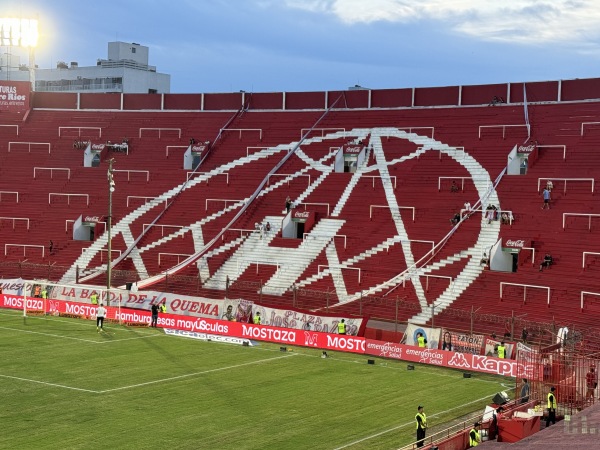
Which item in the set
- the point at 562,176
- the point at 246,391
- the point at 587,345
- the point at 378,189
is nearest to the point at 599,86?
the point at 562,176

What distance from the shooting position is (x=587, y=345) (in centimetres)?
4422

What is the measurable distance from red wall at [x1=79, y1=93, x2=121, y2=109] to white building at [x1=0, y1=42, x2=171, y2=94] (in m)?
32.1

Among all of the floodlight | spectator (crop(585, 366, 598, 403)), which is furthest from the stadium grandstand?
spectator (crop(585, 366, 598, 403))

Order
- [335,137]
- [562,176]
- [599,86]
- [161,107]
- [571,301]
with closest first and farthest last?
1. [571,301]
2. [562,176]
3. [599,86]
4. [335,137]
5. [161,107]

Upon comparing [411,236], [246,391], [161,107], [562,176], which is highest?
[161,107]

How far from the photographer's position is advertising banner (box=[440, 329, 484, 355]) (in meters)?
44.3

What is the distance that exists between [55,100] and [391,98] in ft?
104

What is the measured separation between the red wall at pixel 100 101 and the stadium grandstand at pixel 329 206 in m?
0.22

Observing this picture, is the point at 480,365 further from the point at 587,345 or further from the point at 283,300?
the point at 283,300

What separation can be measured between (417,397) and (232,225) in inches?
1239

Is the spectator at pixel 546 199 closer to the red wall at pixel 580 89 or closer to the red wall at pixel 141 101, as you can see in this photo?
the red wall at pixel 580 89

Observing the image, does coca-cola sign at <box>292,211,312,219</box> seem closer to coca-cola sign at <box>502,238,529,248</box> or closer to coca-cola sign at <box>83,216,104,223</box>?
coca-cola sign at <box>502,238,529,248</box>

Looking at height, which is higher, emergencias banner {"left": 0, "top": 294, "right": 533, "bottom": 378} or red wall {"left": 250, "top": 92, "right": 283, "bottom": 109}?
red wall {"left": 250, "top": 92, "right": 283, "bottom": 109}

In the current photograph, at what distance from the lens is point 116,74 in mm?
116875
